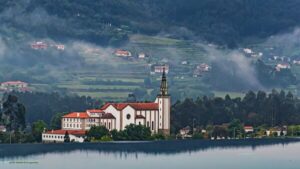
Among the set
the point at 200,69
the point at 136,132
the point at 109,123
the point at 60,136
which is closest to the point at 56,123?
the point at 109,123

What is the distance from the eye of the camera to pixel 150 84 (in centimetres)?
13662

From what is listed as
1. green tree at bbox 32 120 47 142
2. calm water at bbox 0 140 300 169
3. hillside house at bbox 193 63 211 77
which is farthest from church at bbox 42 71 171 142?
hillside house at bbox 193 63 211 77

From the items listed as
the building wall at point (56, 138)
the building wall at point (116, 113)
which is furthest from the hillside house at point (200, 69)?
the building wall at point (56, 138)

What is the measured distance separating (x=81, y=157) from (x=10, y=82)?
6823 cm

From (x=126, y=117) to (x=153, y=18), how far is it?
81823mm

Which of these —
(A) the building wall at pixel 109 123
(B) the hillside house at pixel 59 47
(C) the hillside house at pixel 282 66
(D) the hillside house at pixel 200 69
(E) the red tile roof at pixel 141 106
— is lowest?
(A) the building wall at pixel 109 123

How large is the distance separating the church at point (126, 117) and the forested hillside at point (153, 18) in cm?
6137

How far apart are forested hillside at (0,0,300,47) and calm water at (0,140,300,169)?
77.5 metres

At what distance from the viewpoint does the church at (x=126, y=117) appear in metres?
93.3

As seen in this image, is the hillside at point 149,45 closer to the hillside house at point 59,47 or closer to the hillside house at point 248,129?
the hillside house at point 59,47

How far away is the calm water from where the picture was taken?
2406 inches

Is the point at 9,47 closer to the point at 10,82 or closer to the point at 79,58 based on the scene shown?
the point at 79,58

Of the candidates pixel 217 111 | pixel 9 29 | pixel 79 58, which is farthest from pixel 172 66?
pixel 217 111

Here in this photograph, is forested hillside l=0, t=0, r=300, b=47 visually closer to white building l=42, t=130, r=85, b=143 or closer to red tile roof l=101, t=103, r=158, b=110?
red tile roof l=101, t=103, r=158, b=110
